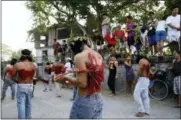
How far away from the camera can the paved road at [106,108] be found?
9.38m

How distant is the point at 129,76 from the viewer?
1241 cm

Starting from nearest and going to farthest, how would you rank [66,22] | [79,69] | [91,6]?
[79,69]
[91,6]
[66,22]

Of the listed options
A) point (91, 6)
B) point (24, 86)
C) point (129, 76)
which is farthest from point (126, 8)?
point (24, 86)

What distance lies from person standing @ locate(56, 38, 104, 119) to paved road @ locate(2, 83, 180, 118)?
4.59m

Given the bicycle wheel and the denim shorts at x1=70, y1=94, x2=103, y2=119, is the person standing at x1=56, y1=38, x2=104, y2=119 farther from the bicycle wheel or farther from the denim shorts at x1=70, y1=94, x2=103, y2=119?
the bicycle wheel

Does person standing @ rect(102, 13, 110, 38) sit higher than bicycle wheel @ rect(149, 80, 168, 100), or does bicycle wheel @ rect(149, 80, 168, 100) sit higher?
person standing @ rect(102, 13, 110, 38)

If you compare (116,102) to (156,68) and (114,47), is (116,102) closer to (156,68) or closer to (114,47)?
(156,68)

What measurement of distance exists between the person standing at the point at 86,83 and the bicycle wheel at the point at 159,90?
21.7 ft

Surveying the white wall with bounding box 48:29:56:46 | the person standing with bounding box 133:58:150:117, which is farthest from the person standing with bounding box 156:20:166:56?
the white wall with bounding box 48:29:56:46

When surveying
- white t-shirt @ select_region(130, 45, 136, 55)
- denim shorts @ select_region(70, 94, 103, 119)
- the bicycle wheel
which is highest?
white t-shirt @ select_region(130, 45, 136, 55)

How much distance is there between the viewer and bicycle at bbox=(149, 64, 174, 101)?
10.9m

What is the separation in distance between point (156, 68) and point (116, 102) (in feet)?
6.57

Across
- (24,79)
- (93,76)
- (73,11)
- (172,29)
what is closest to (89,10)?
(73,11)

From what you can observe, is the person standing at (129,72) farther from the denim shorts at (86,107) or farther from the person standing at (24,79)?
the denim shorts at (86,107)
